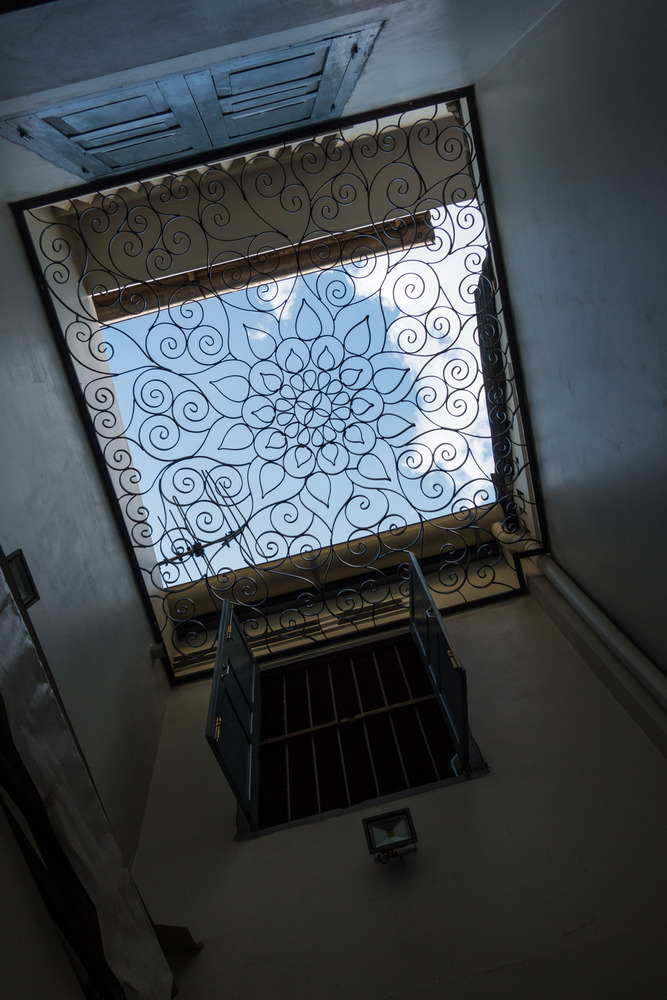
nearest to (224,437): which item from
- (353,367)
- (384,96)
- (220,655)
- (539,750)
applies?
(353,367)

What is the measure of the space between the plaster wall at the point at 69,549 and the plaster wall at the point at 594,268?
232 centimetres

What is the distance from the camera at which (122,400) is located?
5051mm

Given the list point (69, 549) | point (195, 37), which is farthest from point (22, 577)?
point (195, 37)

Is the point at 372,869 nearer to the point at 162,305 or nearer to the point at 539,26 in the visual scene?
the point at 539,26

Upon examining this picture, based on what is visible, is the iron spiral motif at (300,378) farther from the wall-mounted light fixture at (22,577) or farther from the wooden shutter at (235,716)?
the wall-mounted light fixture at (22,577)

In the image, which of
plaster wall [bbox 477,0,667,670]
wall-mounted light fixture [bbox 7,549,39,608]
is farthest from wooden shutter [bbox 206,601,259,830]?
plaster wall [bbox 477,0,667,670]

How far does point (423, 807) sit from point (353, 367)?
8.36 ft

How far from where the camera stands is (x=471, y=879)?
2.97 meters

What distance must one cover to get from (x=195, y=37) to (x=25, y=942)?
2844mm

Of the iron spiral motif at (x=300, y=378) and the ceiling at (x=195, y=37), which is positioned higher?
the ceiling at (x=195, y=37)

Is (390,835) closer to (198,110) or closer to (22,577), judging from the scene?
(22,577)

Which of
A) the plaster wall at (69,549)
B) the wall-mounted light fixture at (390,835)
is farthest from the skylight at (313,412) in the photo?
the wall-mounted light fixture at (390,835)

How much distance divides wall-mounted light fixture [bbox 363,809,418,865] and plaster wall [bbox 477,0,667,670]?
1354 mm

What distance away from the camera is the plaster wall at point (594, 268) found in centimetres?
244
